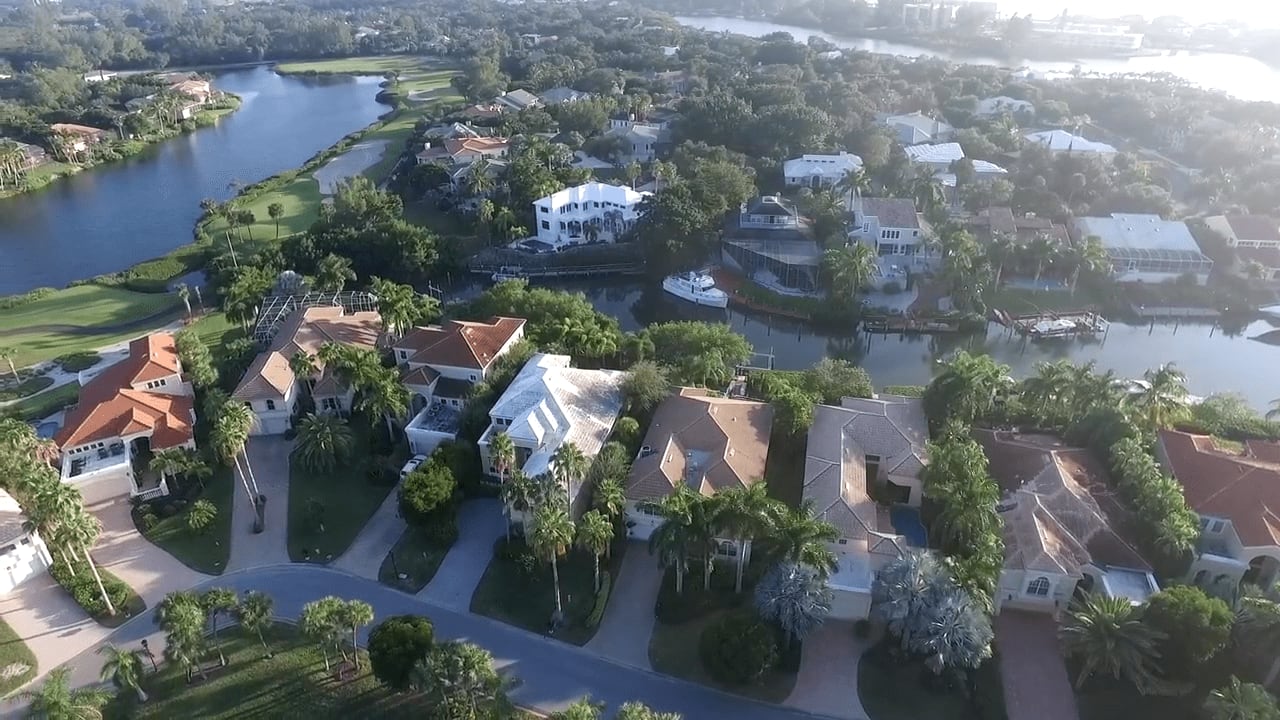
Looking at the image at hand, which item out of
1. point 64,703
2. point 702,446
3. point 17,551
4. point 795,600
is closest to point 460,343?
point 702,446

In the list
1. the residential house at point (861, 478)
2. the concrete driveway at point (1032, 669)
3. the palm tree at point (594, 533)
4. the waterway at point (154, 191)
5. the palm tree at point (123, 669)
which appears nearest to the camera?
the palm tree at point (123, 669)

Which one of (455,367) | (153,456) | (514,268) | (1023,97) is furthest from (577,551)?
(1023,97)

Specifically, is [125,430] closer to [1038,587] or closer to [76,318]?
[76,318]

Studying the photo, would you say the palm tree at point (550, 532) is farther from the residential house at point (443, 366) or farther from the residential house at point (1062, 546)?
the residential house at point (1062, 546)

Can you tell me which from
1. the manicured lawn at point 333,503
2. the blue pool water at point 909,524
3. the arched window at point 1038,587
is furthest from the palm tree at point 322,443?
the arched window at point 1038,587

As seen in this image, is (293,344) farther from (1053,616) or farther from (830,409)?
(1053,616)
